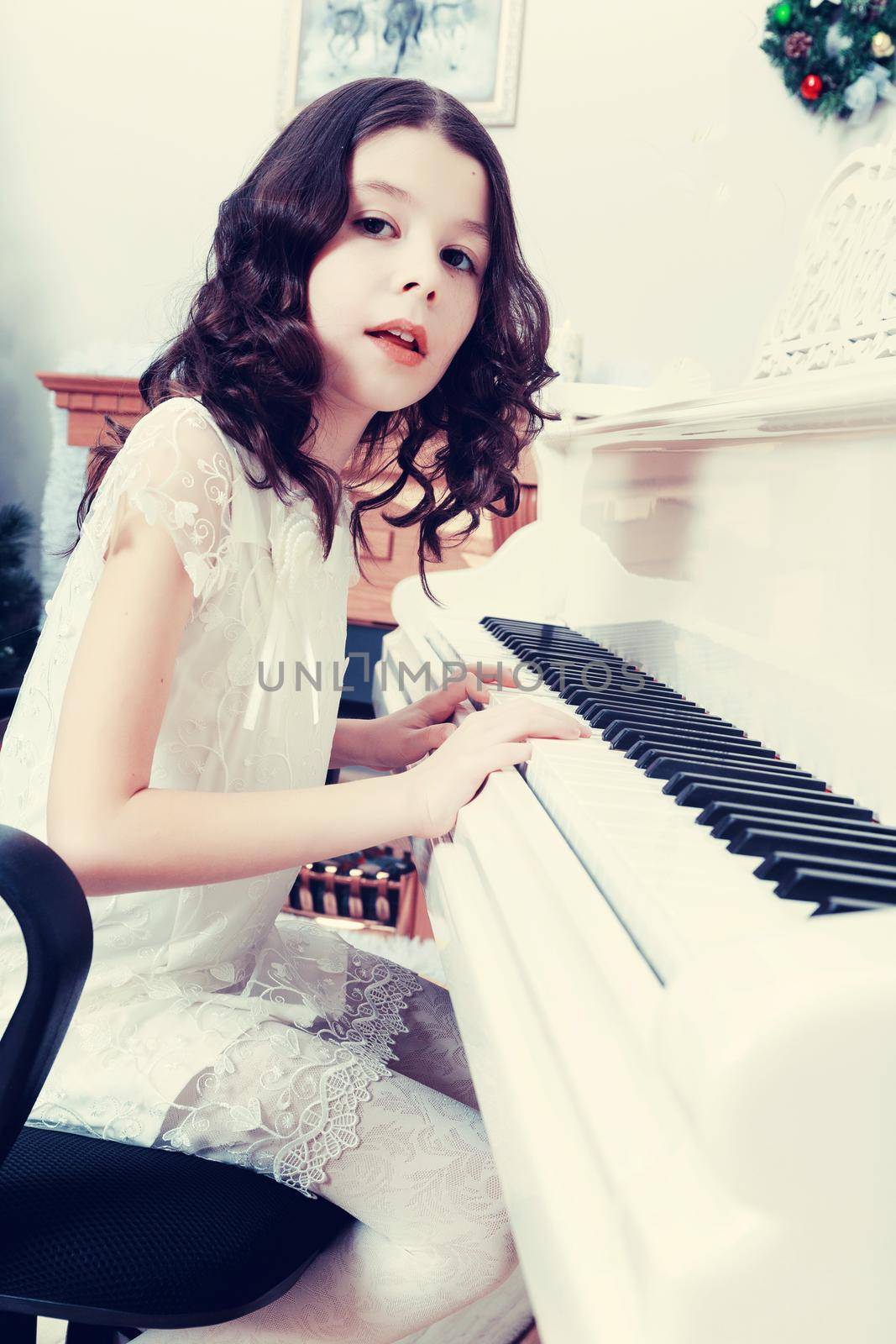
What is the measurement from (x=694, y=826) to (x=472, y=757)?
0.22 metres

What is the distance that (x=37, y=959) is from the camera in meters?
0.56

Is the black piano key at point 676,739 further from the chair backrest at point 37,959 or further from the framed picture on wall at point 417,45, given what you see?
the framed picture on wall at point 417,45

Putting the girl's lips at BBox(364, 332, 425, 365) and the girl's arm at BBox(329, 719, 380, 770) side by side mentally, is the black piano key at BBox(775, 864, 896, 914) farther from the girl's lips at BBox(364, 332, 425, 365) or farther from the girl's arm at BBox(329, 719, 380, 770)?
the girl's arm at BBox(329, 719, 380, 770)

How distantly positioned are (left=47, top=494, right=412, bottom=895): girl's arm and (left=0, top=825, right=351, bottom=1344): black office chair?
0.42ft

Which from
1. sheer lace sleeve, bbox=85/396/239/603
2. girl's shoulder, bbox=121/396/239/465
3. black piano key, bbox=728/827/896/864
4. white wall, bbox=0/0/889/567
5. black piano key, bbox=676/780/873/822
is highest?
white wall, bbox=0/0/889/567

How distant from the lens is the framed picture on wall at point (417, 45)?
2.95m

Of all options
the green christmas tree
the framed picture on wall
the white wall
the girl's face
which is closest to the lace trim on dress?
the girl's face

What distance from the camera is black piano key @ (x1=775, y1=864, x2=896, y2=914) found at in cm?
45

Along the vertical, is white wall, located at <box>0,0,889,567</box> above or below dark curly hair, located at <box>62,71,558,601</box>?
above

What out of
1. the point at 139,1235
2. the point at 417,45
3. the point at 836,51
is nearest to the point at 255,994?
the point at 139,1235

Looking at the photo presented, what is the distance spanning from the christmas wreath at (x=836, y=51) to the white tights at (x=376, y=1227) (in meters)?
2.77

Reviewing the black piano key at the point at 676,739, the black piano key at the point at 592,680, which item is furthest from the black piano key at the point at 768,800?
the black piano key at the point at 592,680

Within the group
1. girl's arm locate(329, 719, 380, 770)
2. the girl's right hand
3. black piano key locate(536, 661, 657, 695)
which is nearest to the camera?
the girl's right hand

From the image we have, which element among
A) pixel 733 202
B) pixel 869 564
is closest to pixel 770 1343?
pixel 869 564
